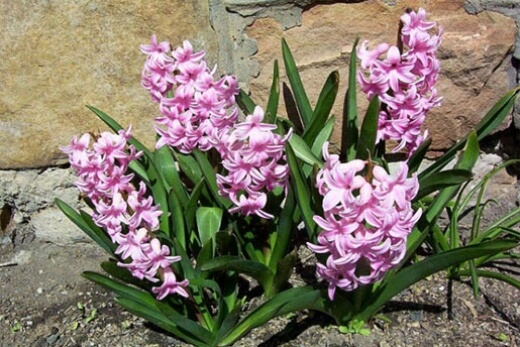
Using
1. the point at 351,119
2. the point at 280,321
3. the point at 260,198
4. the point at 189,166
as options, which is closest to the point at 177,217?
the point at 189,166

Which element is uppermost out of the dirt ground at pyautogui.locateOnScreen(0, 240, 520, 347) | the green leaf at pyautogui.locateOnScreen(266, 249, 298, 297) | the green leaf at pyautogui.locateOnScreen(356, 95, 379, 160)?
the green leaf at pyautogui.locateOnScreen(356, 95, 379, 160)

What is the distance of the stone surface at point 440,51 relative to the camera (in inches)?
85.7

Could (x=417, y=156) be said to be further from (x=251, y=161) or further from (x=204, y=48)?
(x=204, y=48)

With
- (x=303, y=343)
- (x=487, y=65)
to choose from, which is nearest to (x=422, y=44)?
(x=487, y=65)

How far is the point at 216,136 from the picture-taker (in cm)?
189

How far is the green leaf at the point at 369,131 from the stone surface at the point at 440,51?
1.11 ft

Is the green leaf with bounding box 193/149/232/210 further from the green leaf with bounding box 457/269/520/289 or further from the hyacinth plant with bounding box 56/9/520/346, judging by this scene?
the green leaf with bounding box 457/269/520/289

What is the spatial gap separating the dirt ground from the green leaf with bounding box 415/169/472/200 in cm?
39

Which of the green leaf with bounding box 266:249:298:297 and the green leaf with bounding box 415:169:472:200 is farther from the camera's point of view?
the green leaf with bounding box 266:249:298:297

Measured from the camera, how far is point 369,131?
1896mm

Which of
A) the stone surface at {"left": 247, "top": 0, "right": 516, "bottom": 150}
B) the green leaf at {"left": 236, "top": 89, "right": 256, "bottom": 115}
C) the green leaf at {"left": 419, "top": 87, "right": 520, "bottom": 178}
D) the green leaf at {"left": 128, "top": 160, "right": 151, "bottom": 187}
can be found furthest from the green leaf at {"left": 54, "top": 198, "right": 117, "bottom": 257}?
the green leaf at {"left": 419, "top": 87, "right": 520, "bottom": 178}

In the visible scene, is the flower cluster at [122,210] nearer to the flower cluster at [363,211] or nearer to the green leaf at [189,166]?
the green leaf at [189,166]

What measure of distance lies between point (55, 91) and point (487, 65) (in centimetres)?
124

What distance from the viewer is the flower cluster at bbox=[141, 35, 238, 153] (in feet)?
6.24
